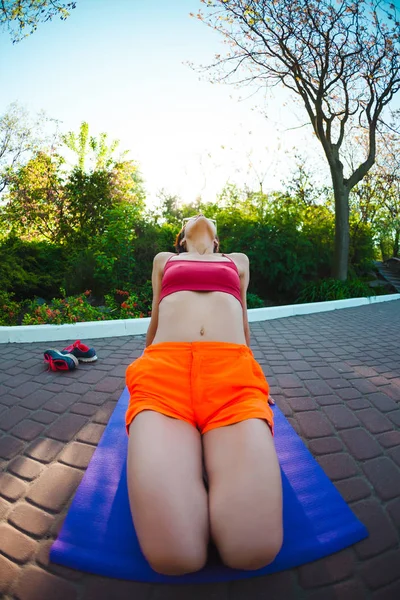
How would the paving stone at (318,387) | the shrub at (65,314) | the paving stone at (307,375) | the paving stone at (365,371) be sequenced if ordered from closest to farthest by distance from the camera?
the paving stone at (318,387)
the paving stone at (307,375)
the paving stone at (365,371)
the shrub at (65,314)

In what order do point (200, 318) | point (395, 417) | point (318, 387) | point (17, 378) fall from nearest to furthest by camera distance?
point (200, 318) < point (395, 417) < point (318, 387) < point (17, 378)

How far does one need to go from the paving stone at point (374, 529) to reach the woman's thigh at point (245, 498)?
54cm

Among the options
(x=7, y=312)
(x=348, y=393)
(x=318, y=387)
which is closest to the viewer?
(x=348, y=393)

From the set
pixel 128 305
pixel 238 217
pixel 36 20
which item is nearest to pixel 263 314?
pixel 128 305

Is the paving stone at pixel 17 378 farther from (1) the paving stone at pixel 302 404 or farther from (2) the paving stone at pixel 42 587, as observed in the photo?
(1) the paving stone at pixel 302 404

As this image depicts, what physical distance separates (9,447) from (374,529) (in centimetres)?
241

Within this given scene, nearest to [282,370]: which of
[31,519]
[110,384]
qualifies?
[110,384]

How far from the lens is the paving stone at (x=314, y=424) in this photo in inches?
92.5

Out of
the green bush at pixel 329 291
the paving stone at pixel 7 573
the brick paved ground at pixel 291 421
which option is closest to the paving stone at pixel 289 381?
the brick paved ground at pixel 291 421

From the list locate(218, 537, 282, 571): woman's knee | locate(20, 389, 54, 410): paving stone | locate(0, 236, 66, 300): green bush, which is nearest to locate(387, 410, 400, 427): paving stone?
locate(218, 537, 282, 571): woman's knee

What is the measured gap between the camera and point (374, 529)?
1513 millimetres

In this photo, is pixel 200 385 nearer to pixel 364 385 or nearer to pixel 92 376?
pixel 92 376

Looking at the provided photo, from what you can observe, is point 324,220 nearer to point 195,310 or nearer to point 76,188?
point 76,188

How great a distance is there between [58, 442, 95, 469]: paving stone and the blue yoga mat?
0.31 ft
